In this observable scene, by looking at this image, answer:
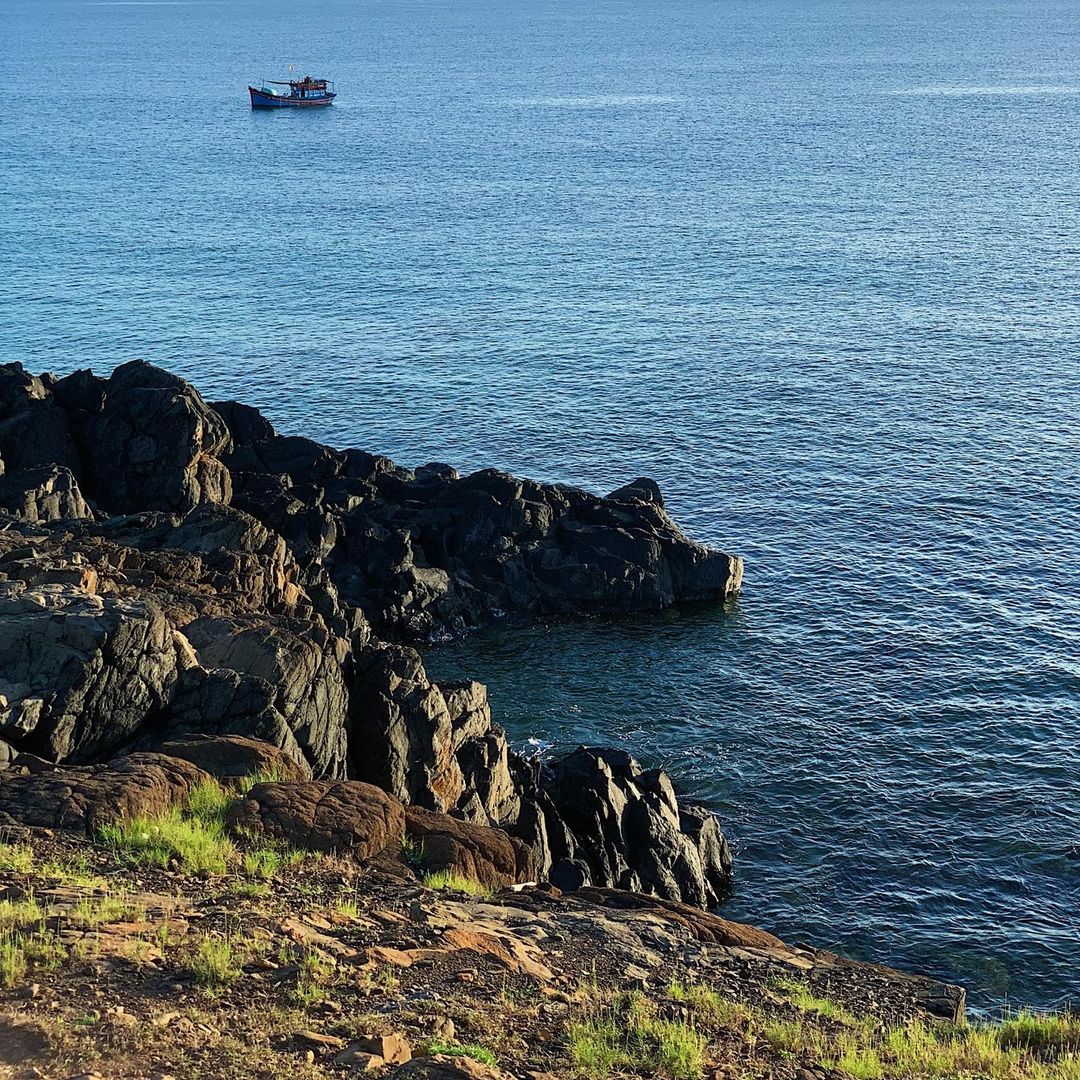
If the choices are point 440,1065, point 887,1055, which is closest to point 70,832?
point 440,1065

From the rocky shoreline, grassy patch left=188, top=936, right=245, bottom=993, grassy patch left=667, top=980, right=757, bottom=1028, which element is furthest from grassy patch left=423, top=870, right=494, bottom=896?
grassy patch left=188, top=936, right=245, bottom=993

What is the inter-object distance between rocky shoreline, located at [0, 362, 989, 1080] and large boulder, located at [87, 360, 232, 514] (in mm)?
177

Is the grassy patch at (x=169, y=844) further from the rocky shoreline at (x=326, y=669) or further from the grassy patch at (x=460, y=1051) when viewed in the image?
the grassy patch at (x=460, y=1051)

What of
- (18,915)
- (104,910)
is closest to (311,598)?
(104,910)

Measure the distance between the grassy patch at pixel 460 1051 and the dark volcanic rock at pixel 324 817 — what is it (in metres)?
10.6

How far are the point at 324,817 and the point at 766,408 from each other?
242ft

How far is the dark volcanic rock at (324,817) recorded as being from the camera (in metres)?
32.8

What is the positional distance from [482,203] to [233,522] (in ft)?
399

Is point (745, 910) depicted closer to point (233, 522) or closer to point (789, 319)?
point (233, 522)

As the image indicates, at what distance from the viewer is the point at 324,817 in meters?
33.7

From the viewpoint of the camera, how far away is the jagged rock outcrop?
39.5 meters

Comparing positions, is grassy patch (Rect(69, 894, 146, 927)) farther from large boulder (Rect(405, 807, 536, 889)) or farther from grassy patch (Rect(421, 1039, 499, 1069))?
large boulder (Rect(405, 807, 536, 889))

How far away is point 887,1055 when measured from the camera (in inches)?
1073

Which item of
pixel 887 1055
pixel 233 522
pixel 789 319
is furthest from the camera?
pixel 789 319
